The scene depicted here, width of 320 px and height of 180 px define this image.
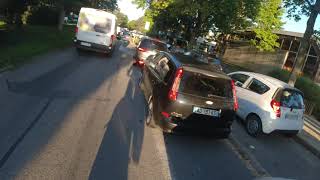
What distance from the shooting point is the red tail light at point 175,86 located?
6.66 metres

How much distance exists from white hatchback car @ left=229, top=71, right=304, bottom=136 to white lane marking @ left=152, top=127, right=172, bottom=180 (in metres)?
2.98

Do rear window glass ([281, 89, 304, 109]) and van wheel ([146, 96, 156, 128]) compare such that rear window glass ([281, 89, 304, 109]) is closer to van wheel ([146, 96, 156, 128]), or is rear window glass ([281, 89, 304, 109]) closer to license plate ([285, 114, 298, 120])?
license plate ([285, 114, 298, 120])

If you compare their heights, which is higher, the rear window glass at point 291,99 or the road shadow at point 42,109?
the rear window glass at point 291,99

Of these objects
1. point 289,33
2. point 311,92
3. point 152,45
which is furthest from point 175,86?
point 289,33

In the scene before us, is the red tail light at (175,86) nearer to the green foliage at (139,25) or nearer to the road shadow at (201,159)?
the road shadow at (201,159)

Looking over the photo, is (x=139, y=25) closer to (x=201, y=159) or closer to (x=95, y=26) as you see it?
(x=95, y=26)

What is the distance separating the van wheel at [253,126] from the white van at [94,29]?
10.3 m

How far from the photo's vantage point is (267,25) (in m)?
35.0

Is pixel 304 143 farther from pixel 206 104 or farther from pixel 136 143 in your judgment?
pixel 136 143

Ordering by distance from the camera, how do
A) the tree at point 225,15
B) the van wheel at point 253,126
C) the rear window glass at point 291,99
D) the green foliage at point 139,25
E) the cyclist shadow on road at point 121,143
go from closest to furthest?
the cyclist shadow on road at point 121,143 < the rear window glass at point 291,99 < the van wheel at point 253,126 < the tree at point 225,15 < the green foliage at point 139,25

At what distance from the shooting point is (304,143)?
963 cm

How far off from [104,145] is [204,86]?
2.29 metres

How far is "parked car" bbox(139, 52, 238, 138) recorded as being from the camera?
6680 mm

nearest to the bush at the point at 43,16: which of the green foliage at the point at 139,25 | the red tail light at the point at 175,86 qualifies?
the red tail light at the point at 175,86
